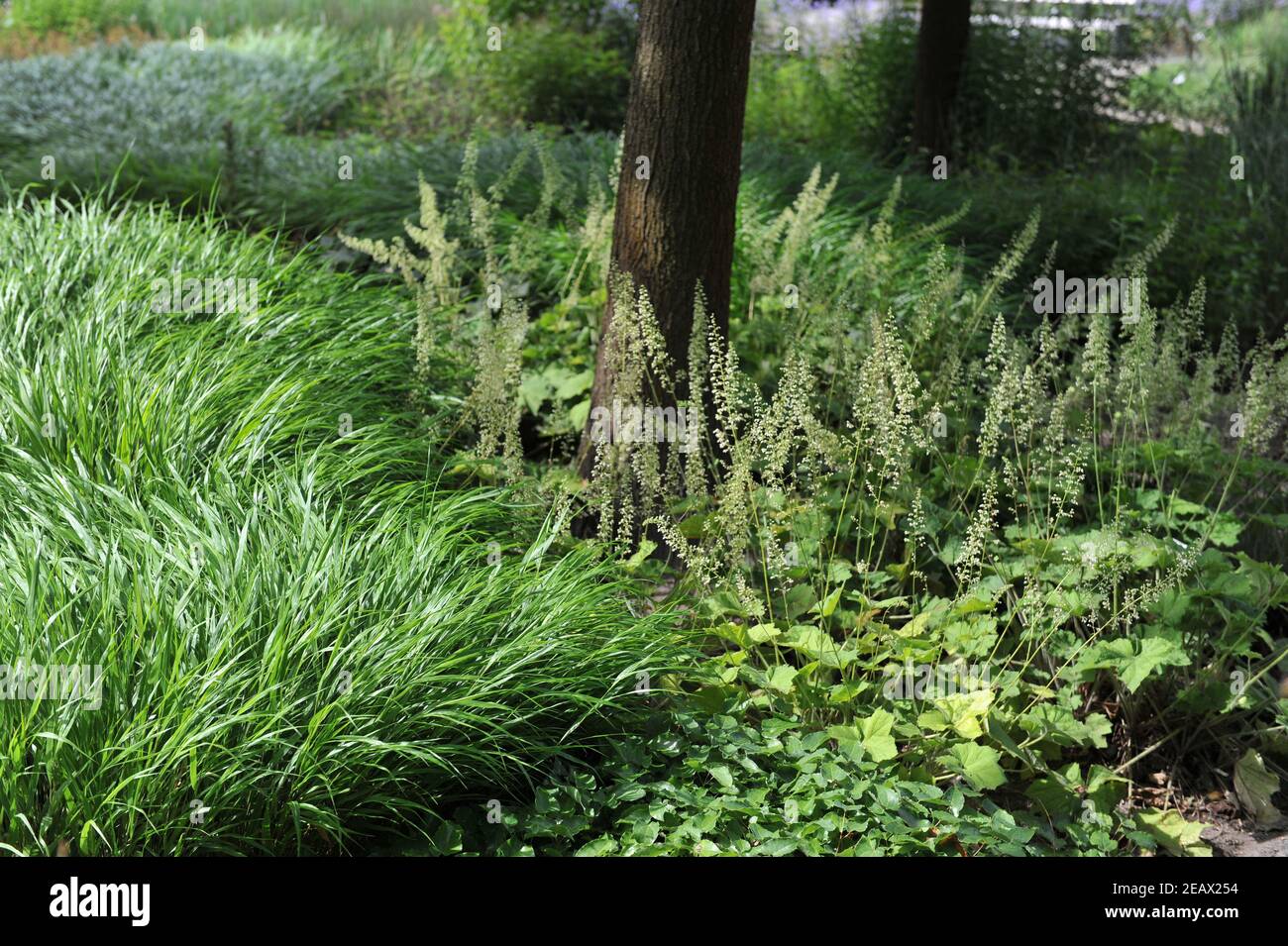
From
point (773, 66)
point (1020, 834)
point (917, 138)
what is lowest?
point (1020, 834)

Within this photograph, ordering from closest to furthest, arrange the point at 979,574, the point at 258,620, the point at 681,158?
the point at 258,620, the point at 979,574, the point at 681,158

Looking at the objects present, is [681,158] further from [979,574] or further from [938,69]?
[938,69]

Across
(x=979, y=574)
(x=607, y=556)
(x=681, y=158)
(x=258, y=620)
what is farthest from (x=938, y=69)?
(x=258, y=620)

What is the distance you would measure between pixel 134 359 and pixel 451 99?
27.9ft

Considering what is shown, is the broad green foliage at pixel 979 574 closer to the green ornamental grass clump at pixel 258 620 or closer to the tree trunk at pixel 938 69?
the green ornamental grass clump at pixel 258 620

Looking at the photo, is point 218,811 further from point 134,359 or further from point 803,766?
point 134,359

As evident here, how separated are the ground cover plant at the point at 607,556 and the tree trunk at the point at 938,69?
3.99 m

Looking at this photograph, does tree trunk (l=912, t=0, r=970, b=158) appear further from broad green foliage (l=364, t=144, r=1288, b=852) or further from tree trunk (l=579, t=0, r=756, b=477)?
tree trunk (l=579, t=0, r=756, b=477)

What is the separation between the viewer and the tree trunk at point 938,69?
10633mm

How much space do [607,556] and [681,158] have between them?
5.23ft

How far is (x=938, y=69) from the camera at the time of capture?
35.8 feet

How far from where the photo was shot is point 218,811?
2818 millimetres

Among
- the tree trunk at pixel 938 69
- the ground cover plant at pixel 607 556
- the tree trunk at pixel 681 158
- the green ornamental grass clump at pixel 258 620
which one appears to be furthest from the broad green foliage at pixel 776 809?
the tree trunk at pixel 938 69

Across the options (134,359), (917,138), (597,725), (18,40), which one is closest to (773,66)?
(917,138)
